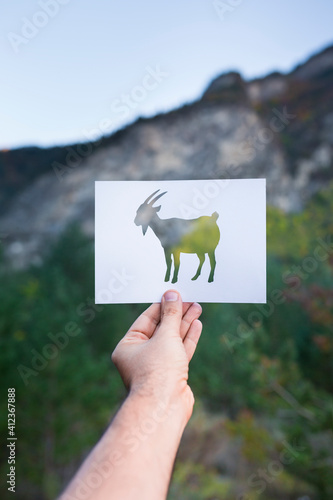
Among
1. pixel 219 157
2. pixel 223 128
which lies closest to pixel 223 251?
pixel 219 157

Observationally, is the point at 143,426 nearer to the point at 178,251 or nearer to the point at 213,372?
the point at 178,251

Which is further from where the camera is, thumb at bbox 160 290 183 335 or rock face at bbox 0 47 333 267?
rock face at bbox 0 47 333 267

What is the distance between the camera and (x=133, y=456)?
0.47 metres

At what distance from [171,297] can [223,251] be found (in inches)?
6.1

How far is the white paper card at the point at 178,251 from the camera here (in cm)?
89

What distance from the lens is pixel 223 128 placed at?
4223mm

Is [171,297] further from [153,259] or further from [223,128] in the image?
[223,128]
